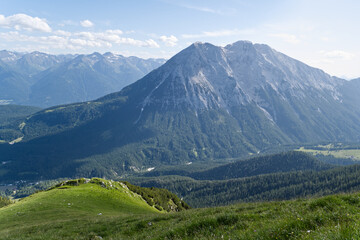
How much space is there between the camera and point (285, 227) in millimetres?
8953

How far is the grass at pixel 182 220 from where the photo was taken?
8974 millimetres

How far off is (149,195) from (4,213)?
4452cm

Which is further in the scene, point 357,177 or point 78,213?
point 357,177

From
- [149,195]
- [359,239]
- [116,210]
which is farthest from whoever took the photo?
[149,195]

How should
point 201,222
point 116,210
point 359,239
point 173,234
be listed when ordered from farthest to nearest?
point 116,210, point 201,222, point 173,234, point 359,239

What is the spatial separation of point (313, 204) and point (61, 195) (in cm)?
5126

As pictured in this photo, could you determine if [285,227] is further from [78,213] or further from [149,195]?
[149,195]

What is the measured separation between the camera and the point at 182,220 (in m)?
20.3

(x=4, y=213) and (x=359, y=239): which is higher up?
(x=359, y=239)

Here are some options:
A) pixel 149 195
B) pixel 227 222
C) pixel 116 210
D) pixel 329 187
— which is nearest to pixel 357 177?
pixel 329 187

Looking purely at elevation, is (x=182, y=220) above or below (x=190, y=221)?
below

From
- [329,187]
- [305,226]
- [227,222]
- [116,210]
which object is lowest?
[329,187]

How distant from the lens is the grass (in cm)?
897

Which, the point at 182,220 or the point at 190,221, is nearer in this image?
the point at 190,221
